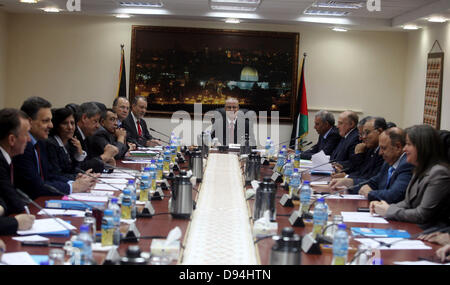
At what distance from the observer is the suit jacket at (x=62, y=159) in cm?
459

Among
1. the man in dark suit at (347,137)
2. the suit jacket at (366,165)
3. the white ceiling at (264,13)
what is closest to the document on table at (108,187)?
the suit jacket at (366,165)

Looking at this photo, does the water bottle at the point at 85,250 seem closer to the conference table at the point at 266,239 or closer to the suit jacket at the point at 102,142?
the conference table at the point at 266,239

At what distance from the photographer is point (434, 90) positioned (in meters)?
8.74

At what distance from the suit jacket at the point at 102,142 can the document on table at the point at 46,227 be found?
269cm

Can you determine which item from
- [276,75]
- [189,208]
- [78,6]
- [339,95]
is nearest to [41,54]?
[78,6]

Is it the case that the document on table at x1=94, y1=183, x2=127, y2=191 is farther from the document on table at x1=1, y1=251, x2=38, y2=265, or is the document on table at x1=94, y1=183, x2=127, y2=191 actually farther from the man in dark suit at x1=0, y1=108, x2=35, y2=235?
the document on table at x1=1, y1=251, x2=38, y2=265

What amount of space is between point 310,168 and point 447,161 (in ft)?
7.26

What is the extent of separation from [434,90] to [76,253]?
7386mm

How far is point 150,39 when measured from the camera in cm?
1022

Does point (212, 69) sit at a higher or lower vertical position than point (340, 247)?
higher

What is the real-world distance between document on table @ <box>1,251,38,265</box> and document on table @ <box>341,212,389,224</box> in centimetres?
186

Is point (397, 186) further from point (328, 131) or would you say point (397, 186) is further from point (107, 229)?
point (328, 131)

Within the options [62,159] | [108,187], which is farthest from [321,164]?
[62,159]
